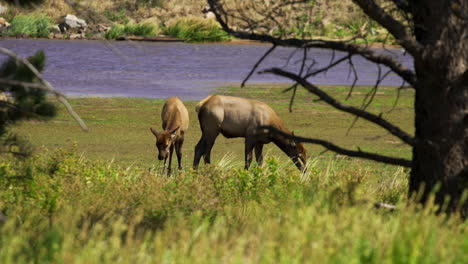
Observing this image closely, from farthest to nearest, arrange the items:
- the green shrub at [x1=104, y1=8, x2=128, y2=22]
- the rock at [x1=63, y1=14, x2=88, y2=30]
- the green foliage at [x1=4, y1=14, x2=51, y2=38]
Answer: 1. the green shrub at [x1=104, y1=8, x2=128, y2=22]
2. the rock at [x1=63, y1=14, x2=88, y2=30]
3. the green foliage at [x1=4, y1=14, x2=51, y2=38]

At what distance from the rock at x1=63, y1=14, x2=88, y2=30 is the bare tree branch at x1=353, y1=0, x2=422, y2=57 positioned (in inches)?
2259

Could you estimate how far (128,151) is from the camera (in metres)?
17.7

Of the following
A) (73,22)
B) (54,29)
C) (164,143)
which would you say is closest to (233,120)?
(164,143)

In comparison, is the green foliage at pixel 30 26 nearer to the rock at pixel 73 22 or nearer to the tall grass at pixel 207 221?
the rock at pixel 73 22

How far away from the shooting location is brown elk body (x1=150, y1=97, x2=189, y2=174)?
15.6 m

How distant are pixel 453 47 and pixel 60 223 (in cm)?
351

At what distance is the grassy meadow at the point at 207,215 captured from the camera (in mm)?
5305

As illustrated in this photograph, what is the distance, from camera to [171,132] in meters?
15.9

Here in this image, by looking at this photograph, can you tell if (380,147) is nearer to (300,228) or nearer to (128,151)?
(128,151)

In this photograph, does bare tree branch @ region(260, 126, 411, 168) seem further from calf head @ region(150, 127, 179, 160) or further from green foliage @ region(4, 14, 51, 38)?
green foliage @ region(4, 14, 51, 38)

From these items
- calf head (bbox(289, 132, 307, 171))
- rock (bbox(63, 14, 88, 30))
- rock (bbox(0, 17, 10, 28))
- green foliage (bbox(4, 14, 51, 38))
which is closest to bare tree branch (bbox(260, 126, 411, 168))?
calf head (bbox(289, 132, 307, 171))

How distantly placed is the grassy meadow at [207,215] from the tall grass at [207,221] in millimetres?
16

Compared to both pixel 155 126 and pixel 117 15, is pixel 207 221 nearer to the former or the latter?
pixel 155 126

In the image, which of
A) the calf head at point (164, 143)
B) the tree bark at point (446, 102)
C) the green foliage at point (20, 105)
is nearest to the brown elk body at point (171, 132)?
the calf head at point (164, 143)
